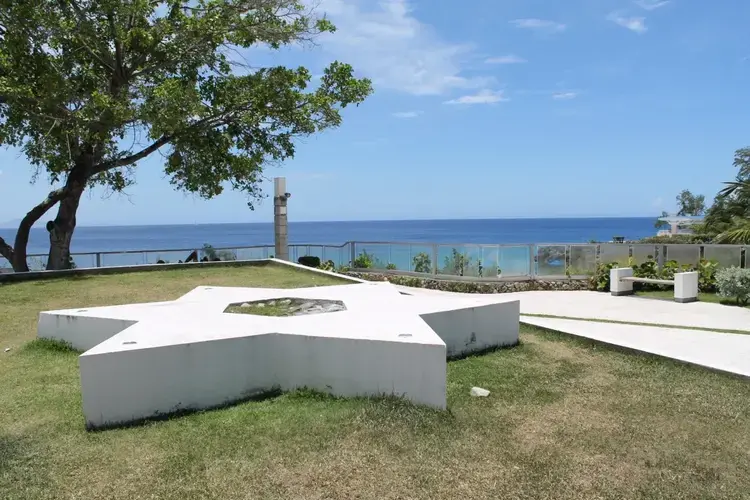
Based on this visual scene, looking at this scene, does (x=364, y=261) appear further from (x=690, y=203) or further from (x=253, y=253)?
(x=690, y=203)

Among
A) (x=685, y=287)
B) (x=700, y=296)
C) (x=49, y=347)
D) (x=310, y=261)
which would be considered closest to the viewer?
A: (x=49, y=347)

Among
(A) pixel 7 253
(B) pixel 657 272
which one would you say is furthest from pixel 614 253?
(A) pixel 7 253

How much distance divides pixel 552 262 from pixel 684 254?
3331 millimetres

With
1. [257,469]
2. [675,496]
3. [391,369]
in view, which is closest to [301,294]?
[391,369]

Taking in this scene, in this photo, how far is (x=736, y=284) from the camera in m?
12.1

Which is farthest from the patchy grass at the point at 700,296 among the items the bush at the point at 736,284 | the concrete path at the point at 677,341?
the concrete path at the point at 677,341

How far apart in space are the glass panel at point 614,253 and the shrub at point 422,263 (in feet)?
15.7

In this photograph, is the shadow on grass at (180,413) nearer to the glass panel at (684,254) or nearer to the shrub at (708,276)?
the shrub at (708,276)

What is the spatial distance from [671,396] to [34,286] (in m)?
11.7

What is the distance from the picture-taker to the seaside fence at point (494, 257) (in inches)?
597

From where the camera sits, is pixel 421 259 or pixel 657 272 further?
pixel 421 259

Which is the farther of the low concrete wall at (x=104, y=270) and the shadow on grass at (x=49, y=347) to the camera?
the low concrete wall at (x=104, y=270)

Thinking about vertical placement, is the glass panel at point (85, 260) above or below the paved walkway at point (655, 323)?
above

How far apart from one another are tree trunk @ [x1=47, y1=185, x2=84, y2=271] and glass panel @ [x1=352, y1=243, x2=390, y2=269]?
8.18 metres
